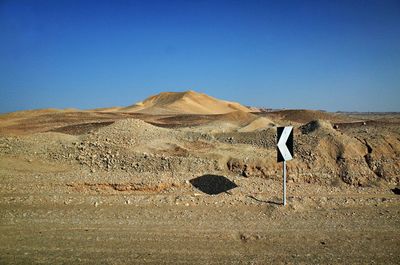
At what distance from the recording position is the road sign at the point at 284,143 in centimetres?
796

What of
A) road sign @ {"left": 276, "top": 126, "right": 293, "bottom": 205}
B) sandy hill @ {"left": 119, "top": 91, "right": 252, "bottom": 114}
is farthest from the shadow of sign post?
sandy hill @ {"left": 119, "top": 91, "right": 252, "bottom": 114}

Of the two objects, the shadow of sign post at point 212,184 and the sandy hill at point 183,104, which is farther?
the sandy hill at point 183,104

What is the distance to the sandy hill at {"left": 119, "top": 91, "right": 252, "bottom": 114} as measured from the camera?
62.7 m

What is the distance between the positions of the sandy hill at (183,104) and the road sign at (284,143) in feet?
169

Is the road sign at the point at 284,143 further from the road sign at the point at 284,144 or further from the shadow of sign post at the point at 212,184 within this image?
the shadow of sign post at the point at 212,184

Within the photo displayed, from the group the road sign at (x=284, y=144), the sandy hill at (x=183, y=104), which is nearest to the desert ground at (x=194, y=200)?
the road sign at (x=284, y=144)

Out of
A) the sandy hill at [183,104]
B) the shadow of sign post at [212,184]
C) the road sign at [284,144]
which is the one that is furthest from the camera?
the sandy hill at [183,104]

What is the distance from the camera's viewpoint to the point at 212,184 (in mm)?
9914

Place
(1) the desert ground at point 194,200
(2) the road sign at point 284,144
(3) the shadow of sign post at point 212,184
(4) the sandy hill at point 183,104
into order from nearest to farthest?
(1) the desert ground at point 194,200
(2) the road sign at point 284,144
(3) the shadow of sign post at point 212,184
(4) the sandy hill at point 183,104

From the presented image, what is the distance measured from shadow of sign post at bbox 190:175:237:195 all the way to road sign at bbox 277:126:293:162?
1.99 meters

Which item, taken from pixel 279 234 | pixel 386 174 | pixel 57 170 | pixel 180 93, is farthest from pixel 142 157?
pixel 180 93

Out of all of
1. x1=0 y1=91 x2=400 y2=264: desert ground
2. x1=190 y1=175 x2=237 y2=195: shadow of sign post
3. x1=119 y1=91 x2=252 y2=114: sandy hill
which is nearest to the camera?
x1=0 y1=91 x2=400 y2=264: desert ground

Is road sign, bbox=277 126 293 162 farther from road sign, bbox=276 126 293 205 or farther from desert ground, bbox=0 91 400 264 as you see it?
desert ground, bbox=0 91 400 264

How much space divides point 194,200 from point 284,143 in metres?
2.40
